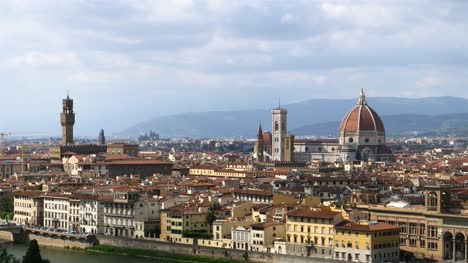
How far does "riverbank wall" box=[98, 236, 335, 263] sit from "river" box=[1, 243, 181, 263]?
96 cm

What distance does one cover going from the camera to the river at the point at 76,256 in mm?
45844

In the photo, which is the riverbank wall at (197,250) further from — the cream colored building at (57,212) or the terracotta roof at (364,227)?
the cream colored building at (57,212)

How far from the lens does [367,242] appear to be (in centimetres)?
3991

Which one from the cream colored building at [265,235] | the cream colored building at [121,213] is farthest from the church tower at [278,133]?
the cream colored building at [265,235]

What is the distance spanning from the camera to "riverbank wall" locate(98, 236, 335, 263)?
41844 millimetres

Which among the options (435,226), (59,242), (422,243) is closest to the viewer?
(435,226)

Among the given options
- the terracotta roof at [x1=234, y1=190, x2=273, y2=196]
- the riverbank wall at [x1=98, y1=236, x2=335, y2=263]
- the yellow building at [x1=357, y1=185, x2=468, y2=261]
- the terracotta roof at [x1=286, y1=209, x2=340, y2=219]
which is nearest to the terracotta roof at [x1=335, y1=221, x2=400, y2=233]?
the terracotta roof at [x1=286, y1=209, x2=340, y2=219]

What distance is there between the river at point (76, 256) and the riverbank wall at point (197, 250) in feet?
3.14

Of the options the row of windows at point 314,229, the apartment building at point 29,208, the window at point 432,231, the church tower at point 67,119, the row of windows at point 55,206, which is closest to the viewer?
the window at point 432,231

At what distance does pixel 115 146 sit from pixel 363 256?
71.9m

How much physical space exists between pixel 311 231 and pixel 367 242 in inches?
133

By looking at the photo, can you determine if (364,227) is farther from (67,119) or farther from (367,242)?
(67,119)

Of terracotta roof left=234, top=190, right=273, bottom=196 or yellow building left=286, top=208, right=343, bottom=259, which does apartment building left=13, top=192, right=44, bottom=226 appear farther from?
yellow building left=286, top=208, right=343, bottom=259

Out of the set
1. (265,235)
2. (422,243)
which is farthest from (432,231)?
(265,235)
